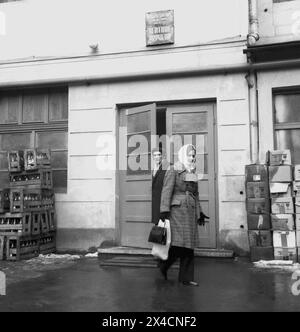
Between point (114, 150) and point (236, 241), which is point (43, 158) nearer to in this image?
point (114, 150)

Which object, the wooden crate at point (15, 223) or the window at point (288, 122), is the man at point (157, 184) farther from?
the wooden crate at point (15, 223)

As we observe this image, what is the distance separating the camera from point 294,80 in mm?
8188

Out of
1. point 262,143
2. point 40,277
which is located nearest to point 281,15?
point 262,143

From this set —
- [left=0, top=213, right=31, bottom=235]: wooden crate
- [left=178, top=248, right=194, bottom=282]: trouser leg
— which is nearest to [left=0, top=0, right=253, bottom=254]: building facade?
[left=0, top=213, right=31, bottom=235]: wooden crate

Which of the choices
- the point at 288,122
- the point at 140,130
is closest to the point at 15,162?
the point at 140,130

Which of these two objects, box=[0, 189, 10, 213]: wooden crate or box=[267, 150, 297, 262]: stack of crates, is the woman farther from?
box=[0, 189, 10, 213]: wooden crate

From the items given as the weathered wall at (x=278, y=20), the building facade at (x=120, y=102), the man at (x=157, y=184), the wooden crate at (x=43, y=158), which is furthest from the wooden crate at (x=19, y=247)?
the weathered wall at (x=278, y=20)

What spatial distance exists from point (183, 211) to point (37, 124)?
493cm

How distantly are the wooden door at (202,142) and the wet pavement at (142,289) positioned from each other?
1062mm

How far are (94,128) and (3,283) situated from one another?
12.8 ft

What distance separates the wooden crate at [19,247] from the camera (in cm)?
793

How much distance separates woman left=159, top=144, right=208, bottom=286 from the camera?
5781 mm

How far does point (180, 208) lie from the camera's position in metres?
5.86

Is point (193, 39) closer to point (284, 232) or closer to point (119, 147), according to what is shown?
point (119, 147)
